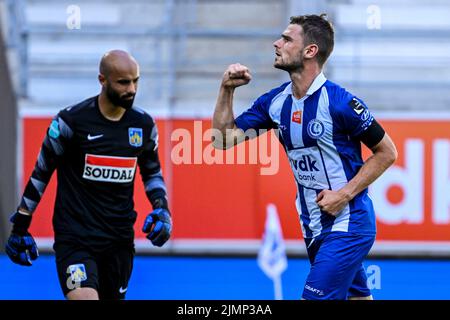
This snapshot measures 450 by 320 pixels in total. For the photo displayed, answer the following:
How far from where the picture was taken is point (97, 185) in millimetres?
5703

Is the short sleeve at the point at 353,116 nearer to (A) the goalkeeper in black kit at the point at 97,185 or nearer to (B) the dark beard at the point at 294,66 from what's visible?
(B) the dark beard at the point at 294,66

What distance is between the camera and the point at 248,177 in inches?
369

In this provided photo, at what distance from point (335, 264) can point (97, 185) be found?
58.7 inches

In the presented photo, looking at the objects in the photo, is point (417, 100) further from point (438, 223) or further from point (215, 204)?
point (215, 204)

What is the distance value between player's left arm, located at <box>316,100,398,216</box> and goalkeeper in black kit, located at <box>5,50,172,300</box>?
3.75 feet

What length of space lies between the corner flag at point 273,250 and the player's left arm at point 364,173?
3256mm

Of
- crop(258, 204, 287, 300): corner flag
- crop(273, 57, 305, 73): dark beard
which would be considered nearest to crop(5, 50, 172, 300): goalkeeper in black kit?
crop(273, 57, 305, 73): dark beard

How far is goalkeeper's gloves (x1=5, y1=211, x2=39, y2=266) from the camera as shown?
18.8 ft

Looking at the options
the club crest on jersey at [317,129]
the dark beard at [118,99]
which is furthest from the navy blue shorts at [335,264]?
the dark beard at [118,99]

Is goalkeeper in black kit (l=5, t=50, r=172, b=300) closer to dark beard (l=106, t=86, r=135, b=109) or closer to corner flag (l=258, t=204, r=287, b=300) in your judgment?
dark beard (l=106, t=86, r=135, b=109)

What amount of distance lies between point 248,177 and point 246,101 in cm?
110

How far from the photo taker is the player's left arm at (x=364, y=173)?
5094mm

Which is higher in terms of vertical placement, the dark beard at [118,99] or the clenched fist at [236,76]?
the clenched fist at [236,76]

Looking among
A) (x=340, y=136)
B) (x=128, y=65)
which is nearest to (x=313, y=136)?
(x=340, y=136)
